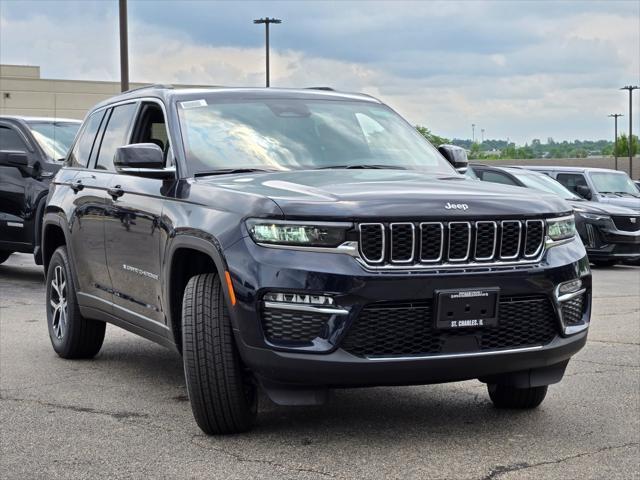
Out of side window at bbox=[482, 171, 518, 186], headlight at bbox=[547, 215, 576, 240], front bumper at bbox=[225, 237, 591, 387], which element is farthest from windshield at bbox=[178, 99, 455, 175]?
side window at bbox=[482, 171, 518, 186]

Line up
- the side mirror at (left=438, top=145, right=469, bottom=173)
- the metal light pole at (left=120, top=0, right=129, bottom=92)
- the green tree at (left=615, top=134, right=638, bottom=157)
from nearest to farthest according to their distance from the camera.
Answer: the side mirror at (left=438, top=145, right=469, bottom=173), the metal light pole at (left=120, top=0, right=129, bottom=92), the green tree at (left=615, top=134, right=638, bottom=157)

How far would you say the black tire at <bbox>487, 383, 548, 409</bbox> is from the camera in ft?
19.6

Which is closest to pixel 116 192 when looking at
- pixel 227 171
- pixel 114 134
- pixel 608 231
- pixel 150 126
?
pixel 150 126

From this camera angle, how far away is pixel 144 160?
19.5 feet

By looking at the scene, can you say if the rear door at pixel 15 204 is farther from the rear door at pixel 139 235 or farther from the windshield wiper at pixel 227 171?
the windshield wiper at pixel 227 171

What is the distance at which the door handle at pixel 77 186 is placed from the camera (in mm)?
7499

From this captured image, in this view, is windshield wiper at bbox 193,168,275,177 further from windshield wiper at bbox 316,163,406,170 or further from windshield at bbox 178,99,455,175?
windshield wiper at bbox 316,163,406,170

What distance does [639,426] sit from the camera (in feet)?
18.9

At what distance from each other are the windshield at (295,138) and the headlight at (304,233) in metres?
1.13

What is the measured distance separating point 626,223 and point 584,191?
4.47 ft

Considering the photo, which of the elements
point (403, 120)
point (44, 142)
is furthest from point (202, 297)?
point (44, 142)

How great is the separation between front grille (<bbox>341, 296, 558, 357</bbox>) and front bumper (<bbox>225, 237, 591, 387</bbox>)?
34mm

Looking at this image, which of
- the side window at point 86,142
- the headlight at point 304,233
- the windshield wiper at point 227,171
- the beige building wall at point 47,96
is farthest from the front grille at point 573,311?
the beige building wall at point 47,96

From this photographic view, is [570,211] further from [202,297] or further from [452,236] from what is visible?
[202,297]
